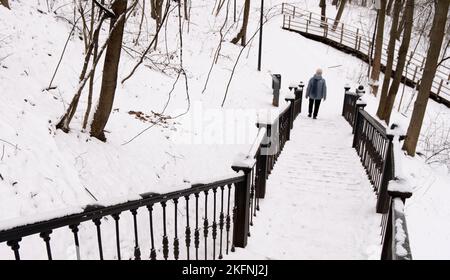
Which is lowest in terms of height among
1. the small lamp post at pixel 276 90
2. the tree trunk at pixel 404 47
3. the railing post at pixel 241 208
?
the railing post at pixel 241 208

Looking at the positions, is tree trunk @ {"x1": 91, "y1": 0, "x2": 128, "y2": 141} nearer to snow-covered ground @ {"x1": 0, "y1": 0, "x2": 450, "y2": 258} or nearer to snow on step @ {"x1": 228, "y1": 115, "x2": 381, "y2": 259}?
snow-covered ground @ {"x1": 0, "y1": 0, "x2": 450, "y2": 258}

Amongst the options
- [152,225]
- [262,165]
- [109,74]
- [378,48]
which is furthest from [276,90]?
[152,225]

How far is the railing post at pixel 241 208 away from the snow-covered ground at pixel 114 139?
0.72 meters

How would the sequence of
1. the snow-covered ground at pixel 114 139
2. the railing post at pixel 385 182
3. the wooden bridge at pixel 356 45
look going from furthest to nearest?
the wooden bridge at pixel 356 45, the railing post at pixel 385 182, the snow-covered ground at pixel 114 139

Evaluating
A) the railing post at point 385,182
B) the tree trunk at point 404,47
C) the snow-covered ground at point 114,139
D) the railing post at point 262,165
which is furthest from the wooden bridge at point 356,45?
the railing post at point 262,165

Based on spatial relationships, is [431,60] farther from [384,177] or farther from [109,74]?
[109,74]

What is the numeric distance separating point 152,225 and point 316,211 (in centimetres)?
285

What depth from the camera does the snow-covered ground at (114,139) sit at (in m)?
5.04

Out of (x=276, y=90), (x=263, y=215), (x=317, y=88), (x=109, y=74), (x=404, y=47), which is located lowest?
(x=263, y=215)

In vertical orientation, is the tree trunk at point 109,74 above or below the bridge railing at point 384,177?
above

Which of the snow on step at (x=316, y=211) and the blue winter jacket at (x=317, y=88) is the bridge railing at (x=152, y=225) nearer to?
the snow on step at (x=316, y=211)

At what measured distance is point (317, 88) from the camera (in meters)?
11.9

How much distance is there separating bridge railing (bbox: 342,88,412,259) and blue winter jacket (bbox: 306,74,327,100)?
8.82 feet
